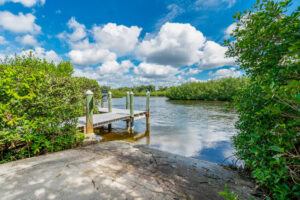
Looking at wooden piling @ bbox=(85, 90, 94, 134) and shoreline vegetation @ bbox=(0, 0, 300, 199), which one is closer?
shoreline vegetation @ bbox=(0, 0, 300, 199)

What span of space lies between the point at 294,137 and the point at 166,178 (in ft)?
6.47

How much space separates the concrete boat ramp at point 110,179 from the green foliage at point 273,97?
0.77 metres

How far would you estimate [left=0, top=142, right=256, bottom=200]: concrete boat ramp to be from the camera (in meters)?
1.88

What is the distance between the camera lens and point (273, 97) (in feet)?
4.34

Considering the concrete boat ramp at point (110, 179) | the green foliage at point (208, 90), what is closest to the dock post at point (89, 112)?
the concrete boat ramp at point (110, 179)

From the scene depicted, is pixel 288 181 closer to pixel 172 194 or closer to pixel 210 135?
pixel 172 194

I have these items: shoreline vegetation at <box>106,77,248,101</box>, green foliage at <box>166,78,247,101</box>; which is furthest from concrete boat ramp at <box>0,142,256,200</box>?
green foliage at <box>166,78,247,101</box>

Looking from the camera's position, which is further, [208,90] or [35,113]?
[208,90]

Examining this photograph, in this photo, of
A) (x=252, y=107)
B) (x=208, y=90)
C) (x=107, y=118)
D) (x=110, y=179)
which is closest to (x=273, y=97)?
(x=252, y=107)

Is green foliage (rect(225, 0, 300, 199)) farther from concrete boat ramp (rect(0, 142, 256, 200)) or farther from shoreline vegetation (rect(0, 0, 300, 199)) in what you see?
concrete boat ramp (rect(0, 142, 256, 200))

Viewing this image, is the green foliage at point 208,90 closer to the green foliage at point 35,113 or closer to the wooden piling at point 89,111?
the wooden piling at point 89,111

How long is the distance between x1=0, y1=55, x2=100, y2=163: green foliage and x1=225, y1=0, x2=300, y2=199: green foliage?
4124mm

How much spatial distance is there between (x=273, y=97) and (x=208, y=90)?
41994 millimetres

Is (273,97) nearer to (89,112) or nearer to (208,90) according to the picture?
(89,112)
